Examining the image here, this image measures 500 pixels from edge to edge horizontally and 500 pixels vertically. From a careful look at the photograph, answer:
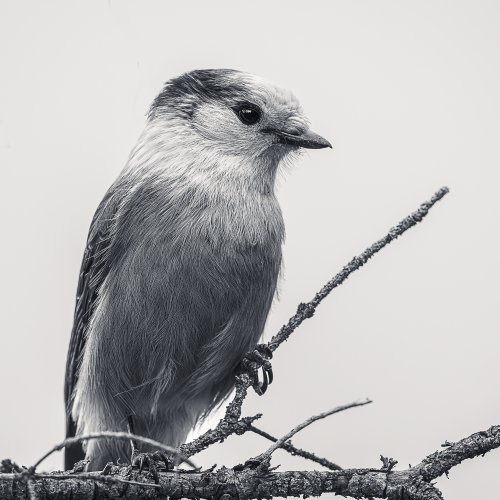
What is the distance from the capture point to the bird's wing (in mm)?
5254

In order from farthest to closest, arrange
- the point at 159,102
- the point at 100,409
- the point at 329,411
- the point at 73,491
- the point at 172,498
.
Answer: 1. the point at 159,102
2. the point at 100,409
3. the point at 172,498
4. the point at 73,491
5. the point at 329,411

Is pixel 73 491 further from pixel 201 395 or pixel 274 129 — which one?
pixel 274 129

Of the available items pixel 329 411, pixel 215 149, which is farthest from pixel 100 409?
pixel 329 411

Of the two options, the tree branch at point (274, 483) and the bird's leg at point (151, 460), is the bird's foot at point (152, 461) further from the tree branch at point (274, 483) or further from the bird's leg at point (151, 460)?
the tree branch at point (274, 483)

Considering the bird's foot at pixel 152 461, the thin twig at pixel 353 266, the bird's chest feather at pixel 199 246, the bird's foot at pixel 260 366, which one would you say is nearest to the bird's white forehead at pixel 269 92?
the bird's chest feather at pixel 199 246

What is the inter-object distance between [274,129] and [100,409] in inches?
86.3

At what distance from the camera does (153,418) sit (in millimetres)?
5184

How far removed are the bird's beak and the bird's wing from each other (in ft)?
3.73

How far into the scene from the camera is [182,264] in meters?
4.71

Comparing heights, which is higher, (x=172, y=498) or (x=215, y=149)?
(x=215, y=149)

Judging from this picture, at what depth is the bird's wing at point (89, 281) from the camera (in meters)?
5.25

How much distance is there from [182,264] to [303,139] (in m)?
1.28

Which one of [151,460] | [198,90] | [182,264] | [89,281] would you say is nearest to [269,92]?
[198,90]

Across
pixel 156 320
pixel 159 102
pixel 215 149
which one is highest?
pixel 159 102
